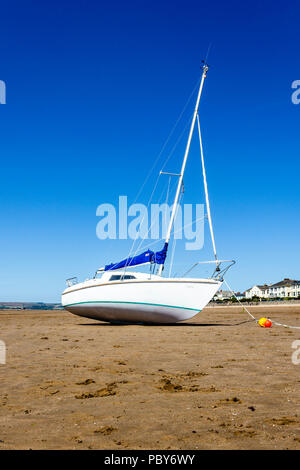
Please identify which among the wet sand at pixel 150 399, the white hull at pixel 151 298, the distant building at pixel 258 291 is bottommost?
the distant building at pixel 258 291

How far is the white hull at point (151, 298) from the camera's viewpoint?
1579cm

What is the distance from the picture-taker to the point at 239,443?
360 centimetres

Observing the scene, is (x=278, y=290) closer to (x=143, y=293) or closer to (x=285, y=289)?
(x=285, y=289)

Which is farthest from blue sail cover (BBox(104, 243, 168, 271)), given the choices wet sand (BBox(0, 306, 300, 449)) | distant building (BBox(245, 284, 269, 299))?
distant building (BBox(245, 284, 269, 299))

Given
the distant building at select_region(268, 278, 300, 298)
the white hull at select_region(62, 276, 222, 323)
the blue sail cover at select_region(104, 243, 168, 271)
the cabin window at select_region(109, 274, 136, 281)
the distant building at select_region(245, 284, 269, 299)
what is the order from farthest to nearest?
the distant building at select_region(245, 284, 269, 299), the distant building at select_region(268, 278, 300, 298), the blue sail cover at select_region(104, 243, 168, 271), the cabin window at select_region(109, 274, 136, 281), the white hull at select_region(62, 276, 222, 323)

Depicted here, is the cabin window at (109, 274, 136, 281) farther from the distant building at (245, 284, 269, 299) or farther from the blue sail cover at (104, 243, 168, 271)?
the distant building at (245, 284, 269, 299)

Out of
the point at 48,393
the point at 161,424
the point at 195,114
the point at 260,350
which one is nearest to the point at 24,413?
the point at 48,393

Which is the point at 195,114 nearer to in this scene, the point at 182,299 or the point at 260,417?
the point at 182,299

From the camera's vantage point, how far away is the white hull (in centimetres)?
1579

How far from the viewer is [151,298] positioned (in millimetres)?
15969

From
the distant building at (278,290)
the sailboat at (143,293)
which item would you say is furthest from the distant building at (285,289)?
the sailboat at (143,293)

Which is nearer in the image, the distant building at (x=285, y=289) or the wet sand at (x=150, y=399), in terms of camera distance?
the wet sand at (x=150, y=399)

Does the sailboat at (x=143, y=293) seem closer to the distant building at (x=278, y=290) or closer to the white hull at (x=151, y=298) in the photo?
the white hull at (x=151, y=298)

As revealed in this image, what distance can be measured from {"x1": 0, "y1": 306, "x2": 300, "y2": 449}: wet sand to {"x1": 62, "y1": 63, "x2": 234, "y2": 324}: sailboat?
6.17 metres
